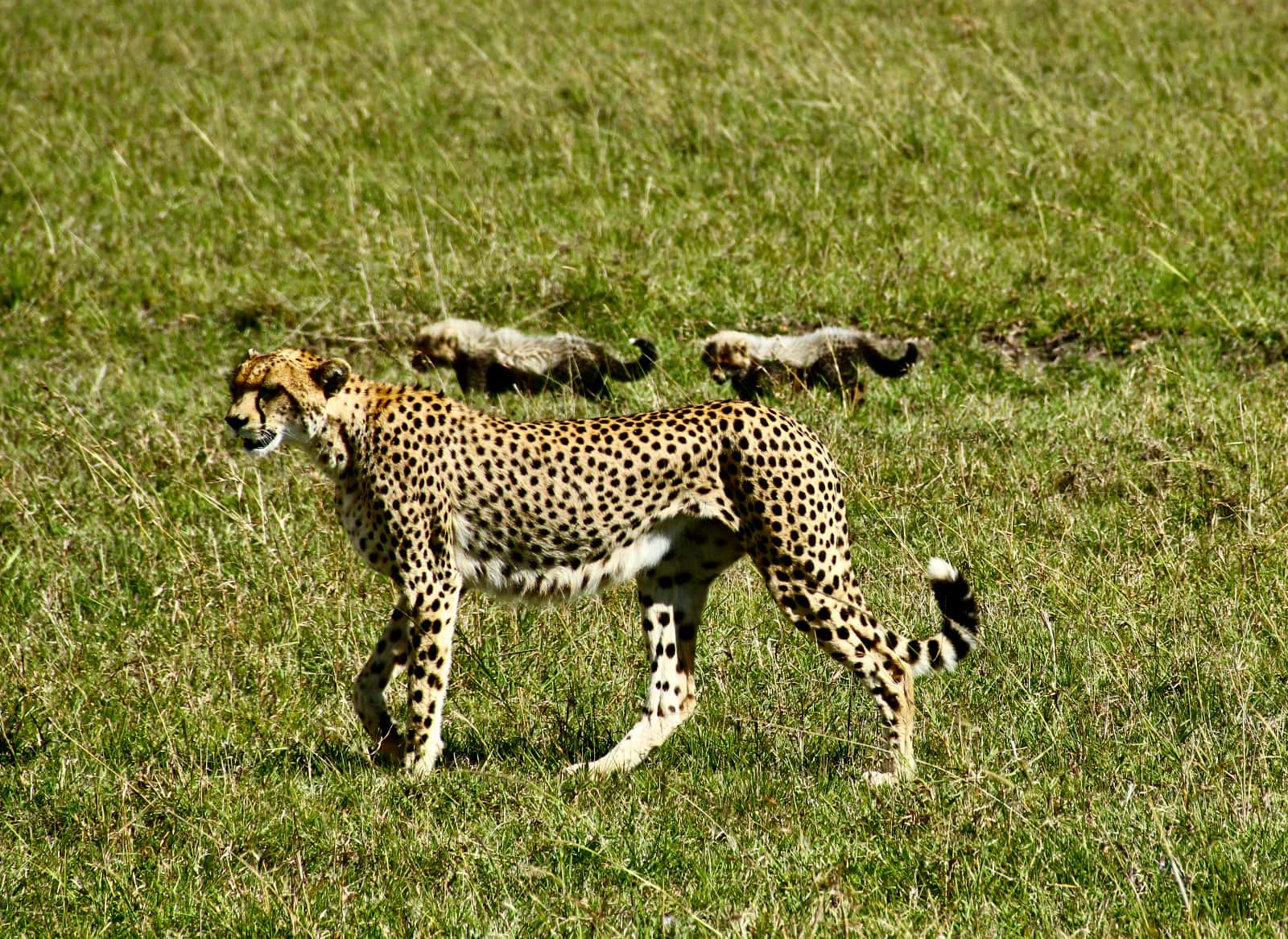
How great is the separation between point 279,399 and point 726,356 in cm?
350

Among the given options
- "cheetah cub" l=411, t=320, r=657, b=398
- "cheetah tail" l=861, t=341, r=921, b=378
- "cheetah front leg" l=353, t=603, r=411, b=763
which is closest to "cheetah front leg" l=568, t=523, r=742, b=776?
"cheetah front leg" l=353, t=603, r=411, b=763

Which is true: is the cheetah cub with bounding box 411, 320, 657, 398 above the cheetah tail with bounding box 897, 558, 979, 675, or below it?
below

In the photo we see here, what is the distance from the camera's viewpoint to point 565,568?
5152 mm

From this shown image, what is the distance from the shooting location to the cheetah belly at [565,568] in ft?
16.8

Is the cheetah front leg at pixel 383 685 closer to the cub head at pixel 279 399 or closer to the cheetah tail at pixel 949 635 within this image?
the cub head at pixel 279 399

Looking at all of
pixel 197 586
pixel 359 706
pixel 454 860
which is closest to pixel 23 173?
pixel 197 586

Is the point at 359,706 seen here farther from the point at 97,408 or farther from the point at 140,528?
the point at 97,408

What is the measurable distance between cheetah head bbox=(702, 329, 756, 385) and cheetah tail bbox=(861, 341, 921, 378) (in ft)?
1.83

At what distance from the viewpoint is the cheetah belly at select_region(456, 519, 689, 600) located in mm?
5133

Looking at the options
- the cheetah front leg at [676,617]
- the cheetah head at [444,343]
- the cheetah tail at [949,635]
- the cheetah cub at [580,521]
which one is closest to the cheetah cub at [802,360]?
the cheetah head at [444,343]

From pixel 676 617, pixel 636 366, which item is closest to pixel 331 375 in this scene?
pixel 676 617

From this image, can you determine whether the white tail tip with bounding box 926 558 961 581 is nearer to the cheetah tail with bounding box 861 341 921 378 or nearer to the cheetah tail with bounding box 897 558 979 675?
the cheetah tail with bounding box 897 558 979 675

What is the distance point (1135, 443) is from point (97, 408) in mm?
4947

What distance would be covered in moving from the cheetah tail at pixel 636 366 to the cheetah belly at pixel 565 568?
10.5ft
